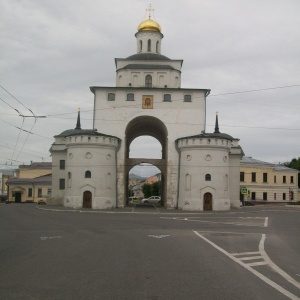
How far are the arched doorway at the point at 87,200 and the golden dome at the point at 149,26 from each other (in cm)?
2222

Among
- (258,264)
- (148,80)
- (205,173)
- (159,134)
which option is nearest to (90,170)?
(205,173)

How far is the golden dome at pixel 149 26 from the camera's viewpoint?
54312mm

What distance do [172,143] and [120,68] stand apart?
37.6ft

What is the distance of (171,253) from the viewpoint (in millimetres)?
12578

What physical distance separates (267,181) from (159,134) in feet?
77.6

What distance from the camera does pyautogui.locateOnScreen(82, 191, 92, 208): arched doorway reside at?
44250 millimetres

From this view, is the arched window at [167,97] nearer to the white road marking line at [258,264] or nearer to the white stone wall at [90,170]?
the white stone wall at [90,170]

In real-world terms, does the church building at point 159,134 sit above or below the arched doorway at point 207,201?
above

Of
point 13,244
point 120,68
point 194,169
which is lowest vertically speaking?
point 13,244

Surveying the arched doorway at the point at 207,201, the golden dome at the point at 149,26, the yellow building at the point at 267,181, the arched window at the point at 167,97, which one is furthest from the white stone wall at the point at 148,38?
the yellow building at the point at 267,181

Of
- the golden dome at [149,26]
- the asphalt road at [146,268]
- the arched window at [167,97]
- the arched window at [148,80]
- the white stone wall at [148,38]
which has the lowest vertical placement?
the asphalt road at [146,268]

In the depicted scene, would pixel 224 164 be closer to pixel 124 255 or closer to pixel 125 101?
pixel 125 101

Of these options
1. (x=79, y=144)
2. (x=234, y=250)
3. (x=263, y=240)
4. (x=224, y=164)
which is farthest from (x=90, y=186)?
(x=234, y=250)

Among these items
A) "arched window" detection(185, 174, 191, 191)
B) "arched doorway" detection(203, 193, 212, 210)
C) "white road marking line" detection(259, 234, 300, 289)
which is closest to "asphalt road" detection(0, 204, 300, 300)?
"white road marking line" detection(259, 234, 300, 289)
